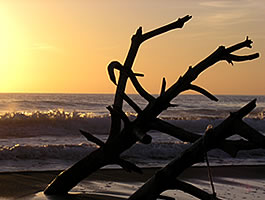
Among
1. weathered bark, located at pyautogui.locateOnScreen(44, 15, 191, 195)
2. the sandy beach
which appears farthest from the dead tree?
the sandy beach

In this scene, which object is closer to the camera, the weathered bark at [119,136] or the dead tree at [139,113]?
the dead tree at [139,113]

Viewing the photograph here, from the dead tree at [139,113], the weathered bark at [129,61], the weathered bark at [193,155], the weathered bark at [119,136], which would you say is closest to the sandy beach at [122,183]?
the weathered bark at [119,136]

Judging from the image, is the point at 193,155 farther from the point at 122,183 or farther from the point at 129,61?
the point at 122,183

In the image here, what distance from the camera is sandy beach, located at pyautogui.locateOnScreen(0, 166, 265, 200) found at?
7184mm

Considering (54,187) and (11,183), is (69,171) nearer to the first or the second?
(54,187)

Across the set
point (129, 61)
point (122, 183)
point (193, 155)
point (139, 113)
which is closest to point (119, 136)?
point (139, 113)

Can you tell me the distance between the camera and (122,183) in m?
8.59

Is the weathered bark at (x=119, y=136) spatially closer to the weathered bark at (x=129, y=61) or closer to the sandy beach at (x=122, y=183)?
the weathered bark at (x=129, y=61)

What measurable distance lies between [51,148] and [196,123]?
53.9 feet

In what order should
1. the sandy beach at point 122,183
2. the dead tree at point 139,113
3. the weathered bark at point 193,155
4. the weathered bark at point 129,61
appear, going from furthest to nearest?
the sandy beach at point 122,183 → the weathered bark at point 129,61 → the dead tree at point 139,113 → the weathered bark at point 193,155

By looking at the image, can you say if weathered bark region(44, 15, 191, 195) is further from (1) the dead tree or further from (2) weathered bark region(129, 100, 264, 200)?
(2) weathered bark region(129, 100, 264, 200)

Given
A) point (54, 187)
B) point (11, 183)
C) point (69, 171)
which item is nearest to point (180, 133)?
point (69, 171)

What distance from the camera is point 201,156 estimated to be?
426cm

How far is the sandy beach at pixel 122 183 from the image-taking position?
23.6 feet
